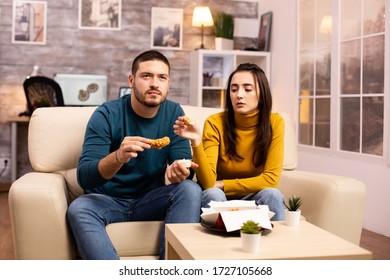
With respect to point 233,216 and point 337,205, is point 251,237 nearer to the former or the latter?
point 233,216

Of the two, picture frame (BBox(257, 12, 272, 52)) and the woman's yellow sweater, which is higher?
picture frame (BBox(257, 12, 272, 52))

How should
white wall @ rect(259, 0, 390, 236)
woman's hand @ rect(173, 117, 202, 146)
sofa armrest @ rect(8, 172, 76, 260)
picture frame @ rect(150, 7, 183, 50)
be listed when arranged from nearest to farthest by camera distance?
sofa armrest @ rect(8, 172, 76, 260)
woman's hand @ rect(173, 117, 202, 146)
white wall @ rect(259, 0, 390, 236)
picture frame @ rect(150, 7, 183, 50)

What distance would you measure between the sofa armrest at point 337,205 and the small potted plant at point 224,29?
340 cm

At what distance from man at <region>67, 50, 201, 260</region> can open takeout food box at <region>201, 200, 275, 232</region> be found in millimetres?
307

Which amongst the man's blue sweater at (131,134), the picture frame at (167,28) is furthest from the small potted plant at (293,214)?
the picture frame at (167,28)

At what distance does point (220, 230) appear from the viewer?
1624 mm

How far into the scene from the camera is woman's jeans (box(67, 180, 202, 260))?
1847mm

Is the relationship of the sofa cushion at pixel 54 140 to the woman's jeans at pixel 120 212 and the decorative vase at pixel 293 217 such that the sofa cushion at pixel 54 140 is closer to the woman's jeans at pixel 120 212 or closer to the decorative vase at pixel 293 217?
the woman's jeans at pixel 120 212

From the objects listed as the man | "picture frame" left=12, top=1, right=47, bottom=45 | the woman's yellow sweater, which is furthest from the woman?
"picture frame" left=12, top=1, right=47, bottom=45

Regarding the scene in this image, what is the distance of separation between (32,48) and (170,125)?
3.42m

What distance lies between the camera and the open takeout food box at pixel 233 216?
63.4 inches

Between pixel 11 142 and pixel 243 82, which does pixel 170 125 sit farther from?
pixel 11 142

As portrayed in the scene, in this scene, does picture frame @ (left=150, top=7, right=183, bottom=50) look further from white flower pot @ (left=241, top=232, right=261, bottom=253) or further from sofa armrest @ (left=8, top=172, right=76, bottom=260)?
white flower pot @ (left=241, top=232, right=261, bottom=253)
